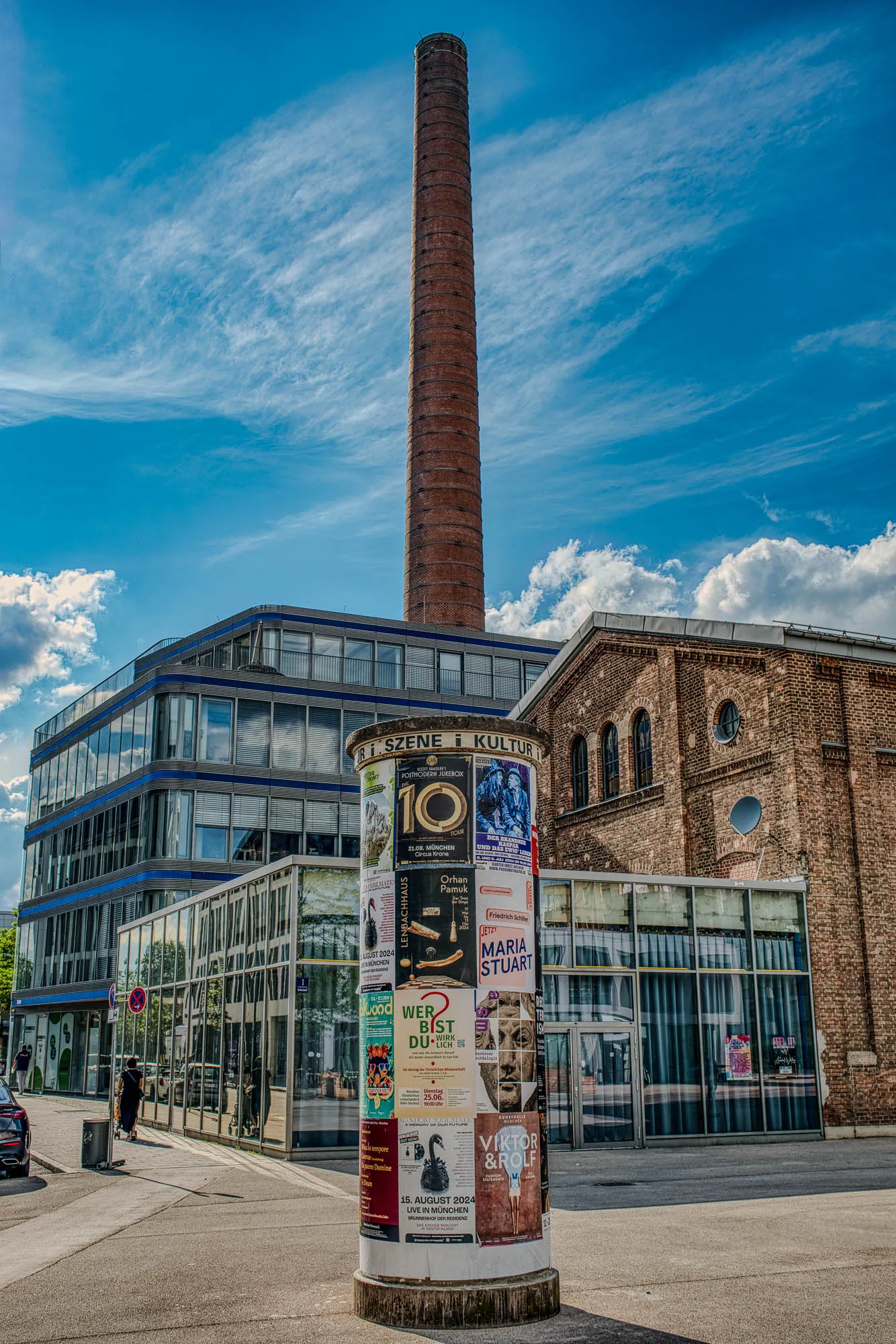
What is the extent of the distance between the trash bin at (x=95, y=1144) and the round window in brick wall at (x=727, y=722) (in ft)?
45.1

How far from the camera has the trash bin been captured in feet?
62.2

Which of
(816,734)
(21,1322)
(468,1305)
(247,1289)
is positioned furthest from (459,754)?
(816,734)

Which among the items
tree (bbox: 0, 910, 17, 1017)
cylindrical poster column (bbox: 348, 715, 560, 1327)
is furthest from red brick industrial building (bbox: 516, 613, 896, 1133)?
tree (bbox: 0, 910, 17, 1017)

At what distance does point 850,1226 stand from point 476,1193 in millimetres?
5542

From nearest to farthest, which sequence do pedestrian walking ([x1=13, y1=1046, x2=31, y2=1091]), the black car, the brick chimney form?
the black car, pedestrian walking ([x1=13, y1=1046, x2=31, y2=1091]), the brick chimney

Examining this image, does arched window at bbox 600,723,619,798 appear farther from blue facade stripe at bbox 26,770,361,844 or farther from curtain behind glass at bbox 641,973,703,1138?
blue facade stripe at bbox 26,770,361,844

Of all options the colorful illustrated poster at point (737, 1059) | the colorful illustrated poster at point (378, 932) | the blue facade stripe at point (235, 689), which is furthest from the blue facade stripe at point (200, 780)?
the colorful illustrated poster at point (378, 932)

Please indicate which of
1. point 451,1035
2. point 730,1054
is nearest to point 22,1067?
point 730,1054

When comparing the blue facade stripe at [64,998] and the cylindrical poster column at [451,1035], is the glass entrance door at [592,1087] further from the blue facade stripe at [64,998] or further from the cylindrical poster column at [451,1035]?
the blue facade stripe at [64,998]

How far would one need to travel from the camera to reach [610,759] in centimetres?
2927

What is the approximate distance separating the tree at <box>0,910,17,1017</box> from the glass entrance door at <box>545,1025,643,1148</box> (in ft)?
209

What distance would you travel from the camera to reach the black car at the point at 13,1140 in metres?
17.6

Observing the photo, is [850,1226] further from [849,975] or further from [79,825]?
[79,825]

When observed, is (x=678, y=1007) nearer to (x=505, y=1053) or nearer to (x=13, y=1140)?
(x=13, y=1140)
